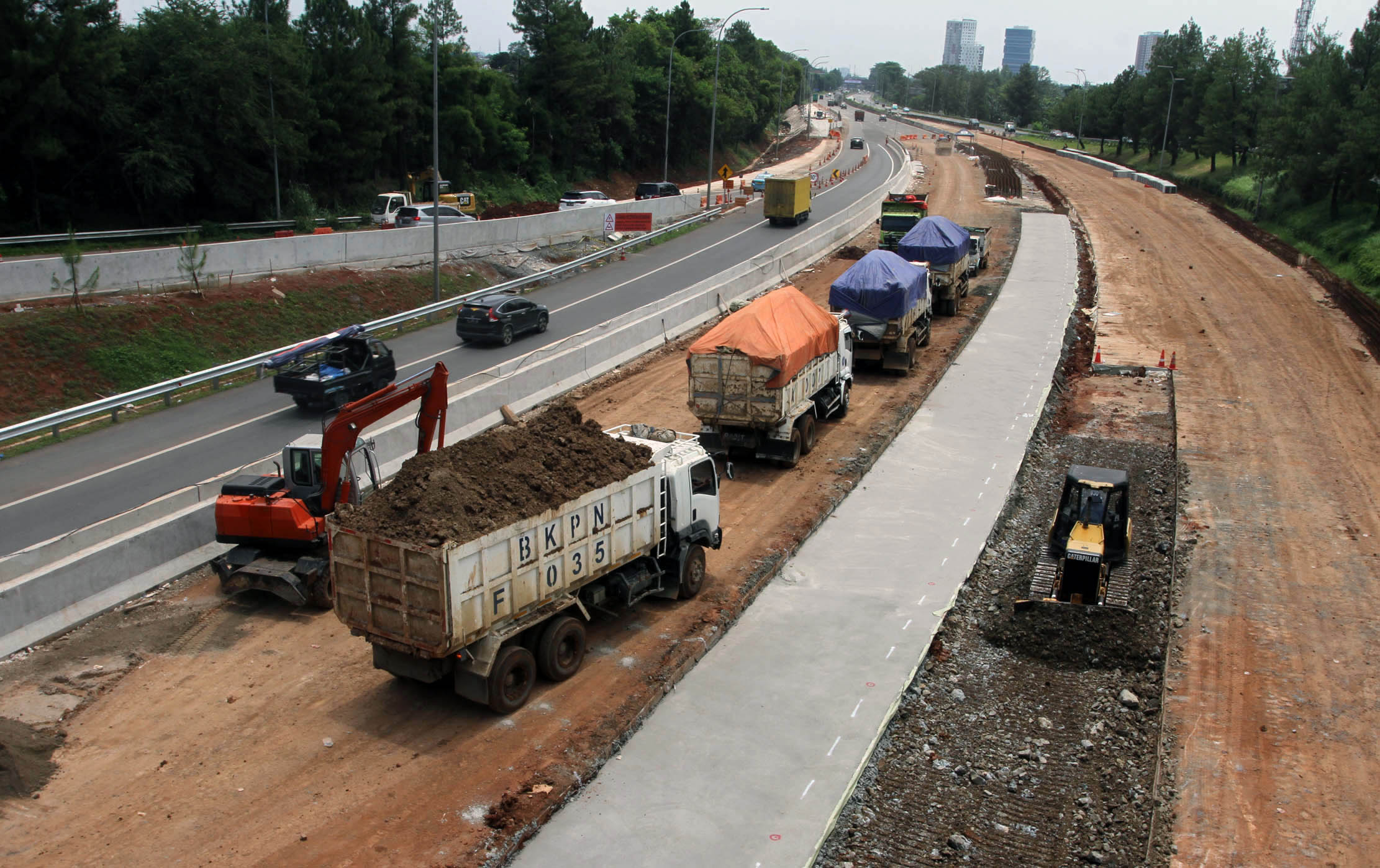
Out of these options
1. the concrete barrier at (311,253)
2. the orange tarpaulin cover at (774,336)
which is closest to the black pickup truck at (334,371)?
the concrete barrier at (311,253)

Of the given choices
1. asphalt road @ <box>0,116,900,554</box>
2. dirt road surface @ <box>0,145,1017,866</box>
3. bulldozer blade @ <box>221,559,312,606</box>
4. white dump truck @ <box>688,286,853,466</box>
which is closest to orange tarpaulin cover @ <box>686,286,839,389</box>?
white dump truck @ <box>688,286,853,466</box>

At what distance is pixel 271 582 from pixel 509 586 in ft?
16.7

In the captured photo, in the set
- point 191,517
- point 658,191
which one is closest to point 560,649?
point 191,517

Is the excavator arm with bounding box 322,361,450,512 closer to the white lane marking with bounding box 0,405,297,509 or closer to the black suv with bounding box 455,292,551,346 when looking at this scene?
the white lane marking with bounding box 0,405,297,509

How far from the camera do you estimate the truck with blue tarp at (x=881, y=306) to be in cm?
2812

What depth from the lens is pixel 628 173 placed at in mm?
84125

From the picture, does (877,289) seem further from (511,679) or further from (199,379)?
(511,679)

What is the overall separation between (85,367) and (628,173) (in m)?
60.8

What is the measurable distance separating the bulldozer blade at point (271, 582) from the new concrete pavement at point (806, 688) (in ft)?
19.9

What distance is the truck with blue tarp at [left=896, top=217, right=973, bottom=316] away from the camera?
34969 millimetres

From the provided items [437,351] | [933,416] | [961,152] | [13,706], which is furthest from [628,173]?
[13,706]

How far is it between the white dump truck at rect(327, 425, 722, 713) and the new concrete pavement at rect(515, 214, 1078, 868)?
1.70 meters

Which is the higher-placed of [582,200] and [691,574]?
[582,200]

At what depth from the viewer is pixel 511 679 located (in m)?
12.9
